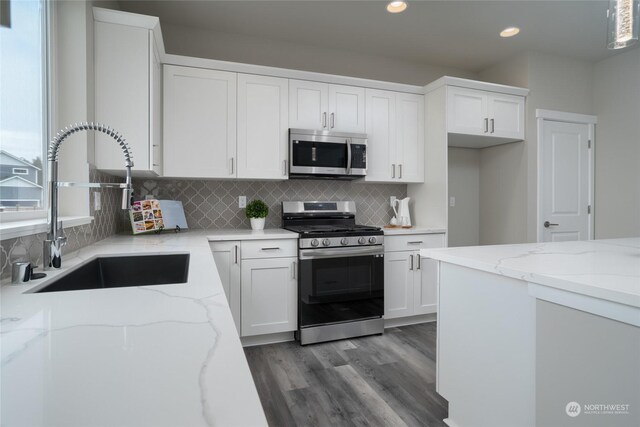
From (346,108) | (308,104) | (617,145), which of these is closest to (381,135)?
(346,108)

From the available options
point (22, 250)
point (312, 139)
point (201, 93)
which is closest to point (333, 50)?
point (312, 139)

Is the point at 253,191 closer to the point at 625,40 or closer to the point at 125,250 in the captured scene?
the point at 125,250

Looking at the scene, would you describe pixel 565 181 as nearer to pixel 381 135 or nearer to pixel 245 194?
pixel 381 135

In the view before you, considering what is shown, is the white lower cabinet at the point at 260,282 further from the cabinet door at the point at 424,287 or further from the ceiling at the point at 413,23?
the ceiling at the point at 413,23

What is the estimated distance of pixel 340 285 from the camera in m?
2.83

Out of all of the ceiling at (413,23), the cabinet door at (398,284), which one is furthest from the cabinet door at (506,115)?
the cabinet door at (398,284)

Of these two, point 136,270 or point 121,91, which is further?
point 121,91

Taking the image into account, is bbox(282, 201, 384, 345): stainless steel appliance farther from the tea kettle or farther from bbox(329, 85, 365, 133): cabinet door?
bbox(329, 85, 365, 133): cabinet door

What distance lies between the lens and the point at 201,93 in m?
2.76

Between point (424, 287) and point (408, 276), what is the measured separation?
0.69 ft

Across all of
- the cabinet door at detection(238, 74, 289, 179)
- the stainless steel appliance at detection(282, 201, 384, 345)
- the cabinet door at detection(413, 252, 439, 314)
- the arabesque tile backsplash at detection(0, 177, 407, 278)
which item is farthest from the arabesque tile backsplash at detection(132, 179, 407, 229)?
the cabinet door at detection(413, 252, 439, 314)

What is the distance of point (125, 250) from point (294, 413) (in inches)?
48.4

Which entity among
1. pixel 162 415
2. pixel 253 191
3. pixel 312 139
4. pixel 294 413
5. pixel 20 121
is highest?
pixel 312 139

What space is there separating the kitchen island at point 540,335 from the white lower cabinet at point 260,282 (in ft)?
4.29
